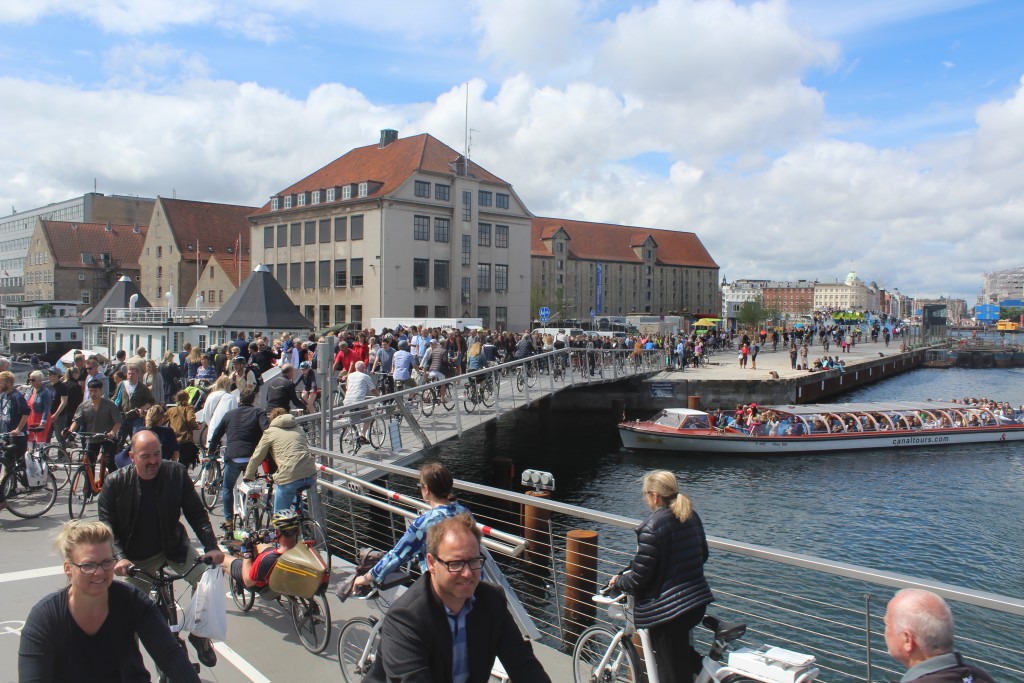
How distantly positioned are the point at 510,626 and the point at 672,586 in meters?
1.83

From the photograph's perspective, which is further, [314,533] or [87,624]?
[314,533]

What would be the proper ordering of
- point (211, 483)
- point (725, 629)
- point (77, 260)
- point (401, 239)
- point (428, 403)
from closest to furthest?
point (725, 629) → point (211, 483) → point (428, 403) → point (401, 239) → point (77, 260)

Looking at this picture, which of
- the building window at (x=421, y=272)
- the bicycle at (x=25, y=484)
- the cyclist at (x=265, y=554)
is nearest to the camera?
the cyclist at (x=265, y=554)

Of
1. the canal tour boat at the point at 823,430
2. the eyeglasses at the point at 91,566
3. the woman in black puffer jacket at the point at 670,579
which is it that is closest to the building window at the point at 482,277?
the canal tour boat at the point at 823,430

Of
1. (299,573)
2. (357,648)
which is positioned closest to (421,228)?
(299,573)

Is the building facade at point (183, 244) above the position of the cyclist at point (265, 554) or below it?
above

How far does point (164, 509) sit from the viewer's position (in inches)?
208

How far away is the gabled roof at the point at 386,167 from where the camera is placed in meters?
61.3

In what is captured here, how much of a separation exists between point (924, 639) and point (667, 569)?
1.74 meters

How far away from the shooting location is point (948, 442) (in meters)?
33.9

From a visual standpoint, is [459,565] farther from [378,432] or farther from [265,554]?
[378,432]

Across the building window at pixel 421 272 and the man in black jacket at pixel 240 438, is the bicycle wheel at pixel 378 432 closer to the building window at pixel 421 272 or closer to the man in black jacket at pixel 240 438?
the man in black jacket at pixel 240 438

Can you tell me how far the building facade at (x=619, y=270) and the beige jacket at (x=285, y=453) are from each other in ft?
287

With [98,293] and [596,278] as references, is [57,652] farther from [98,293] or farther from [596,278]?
[596,278]
